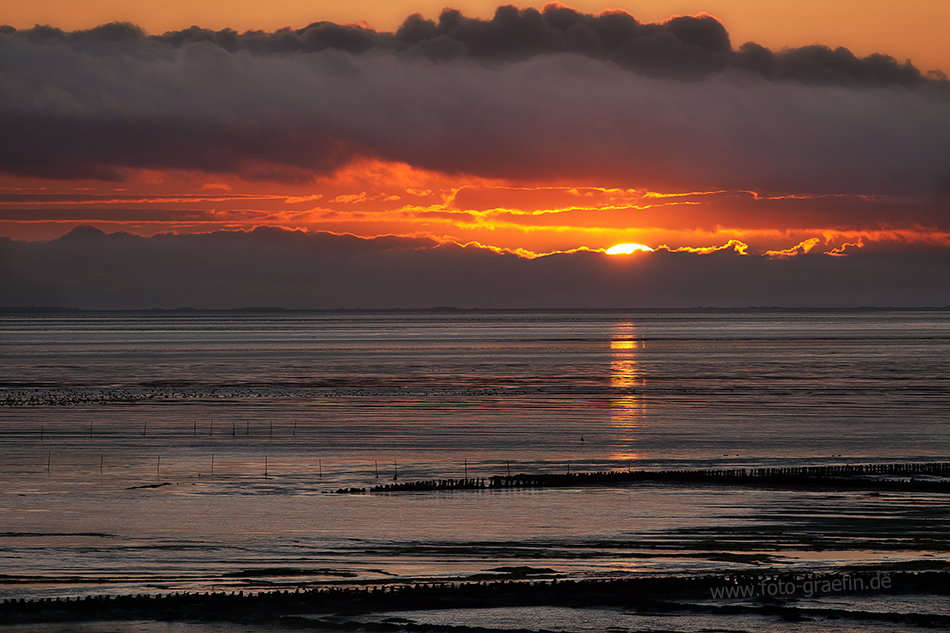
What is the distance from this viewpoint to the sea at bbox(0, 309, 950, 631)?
27.9 m

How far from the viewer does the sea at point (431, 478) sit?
27.9 meters

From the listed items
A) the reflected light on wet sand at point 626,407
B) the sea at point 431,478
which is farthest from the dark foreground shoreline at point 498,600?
the reflected light on wet sand at point 626,407

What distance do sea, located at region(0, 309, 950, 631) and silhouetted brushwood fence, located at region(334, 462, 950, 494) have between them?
1.26 metres

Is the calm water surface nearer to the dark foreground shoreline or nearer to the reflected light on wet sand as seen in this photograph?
the reflected light on wet sand

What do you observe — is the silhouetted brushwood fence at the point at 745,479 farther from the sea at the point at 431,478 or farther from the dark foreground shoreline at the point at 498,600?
the dark foreground shoreline at the point at 498,600

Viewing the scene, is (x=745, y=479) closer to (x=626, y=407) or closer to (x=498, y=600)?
(x=498, y=600)

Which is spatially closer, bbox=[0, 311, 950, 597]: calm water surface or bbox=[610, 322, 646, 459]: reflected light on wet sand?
bbox=[0, 311, 950, 597]: calm water surface

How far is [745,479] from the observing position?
44594 millimetres

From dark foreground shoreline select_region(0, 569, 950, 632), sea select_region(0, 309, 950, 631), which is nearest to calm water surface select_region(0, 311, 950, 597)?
sea select_region(0, 309, 950, 631)

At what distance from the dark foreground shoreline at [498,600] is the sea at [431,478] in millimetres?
1336

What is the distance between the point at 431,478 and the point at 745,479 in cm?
1438

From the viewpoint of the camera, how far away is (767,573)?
85.1 ft

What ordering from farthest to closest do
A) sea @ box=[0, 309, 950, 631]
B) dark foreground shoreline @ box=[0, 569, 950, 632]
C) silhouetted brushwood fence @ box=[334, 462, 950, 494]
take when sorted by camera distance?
silhouetted brushwood fence @ box=[334, 462, 950, 494] → sea @ box=[0, 309, 950, 631] → dark foreground shoreline @ box=[0, 569, 950, 632]

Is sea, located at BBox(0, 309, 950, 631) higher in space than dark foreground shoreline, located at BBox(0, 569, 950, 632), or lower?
lower
